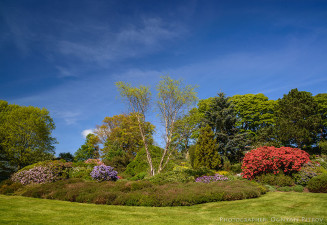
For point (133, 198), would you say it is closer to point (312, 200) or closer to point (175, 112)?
point (312, 200)

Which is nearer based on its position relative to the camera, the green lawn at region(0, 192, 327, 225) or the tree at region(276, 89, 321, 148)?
the green lawn at region(0, 192, 327, 225)

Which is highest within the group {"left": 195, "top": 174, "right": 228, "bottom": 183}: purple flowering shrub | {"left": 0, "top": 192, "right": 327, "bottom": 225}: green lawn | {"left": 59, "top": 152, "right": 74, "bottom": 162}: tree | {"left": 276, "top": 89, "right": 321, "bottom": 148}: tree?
{"left": 276, "top": 89, "right": 321, "bottom": 148}: tree

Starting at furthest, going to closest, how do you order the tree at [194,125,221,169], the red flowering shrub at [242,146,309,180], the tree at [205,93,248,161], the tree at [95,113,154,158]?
the tree at [95,113,154,158], the tree at [205,93,248,161], the tree at [194,125,221,169], the red flowering shrub at [242,146,309,180]

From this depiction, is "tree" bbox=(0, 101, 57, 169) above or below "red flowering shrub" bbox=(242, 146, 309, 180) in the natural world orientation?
above

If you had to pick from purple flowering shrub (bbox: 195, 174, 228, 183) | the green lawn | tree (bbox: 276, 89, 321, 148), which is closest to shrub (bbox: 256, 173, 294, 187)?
purple flowering shrub (bbox: 195, 174, 228, 183)

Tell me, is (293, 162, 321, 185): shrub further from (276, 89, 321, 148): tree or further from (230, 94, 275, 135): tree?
(230, 94, 275, 135): tree

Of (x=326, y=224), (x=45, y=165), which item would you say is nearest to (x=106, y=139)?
(x=45, y=165)

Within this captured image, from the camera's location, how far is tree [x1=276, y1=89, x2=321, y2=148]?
23.7 m

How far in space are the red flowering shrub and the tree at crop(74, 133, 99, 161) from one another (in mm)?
Result: 28320

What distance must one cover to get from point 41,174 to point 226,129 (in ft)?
65.3

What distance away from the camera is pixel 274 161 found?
13.6 m

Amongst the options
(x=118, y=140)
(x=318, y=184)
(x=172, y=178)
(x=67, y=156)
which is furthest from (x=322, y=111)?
(x=67, y=156)

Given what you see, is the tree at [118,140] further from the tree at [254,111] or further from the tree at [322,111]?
the tree at [322,111]

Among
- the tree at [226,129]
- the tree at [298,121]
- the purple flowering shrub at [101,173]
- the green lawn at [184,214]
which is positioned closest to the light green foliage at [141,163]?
the purple flowering shrub at [101,173]
